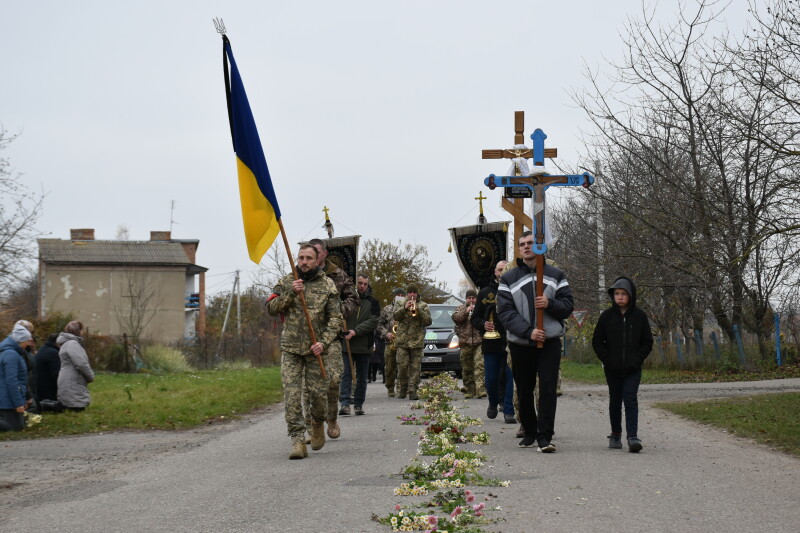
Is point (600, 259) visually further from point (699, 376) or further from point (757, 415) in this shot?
point (757, 415)

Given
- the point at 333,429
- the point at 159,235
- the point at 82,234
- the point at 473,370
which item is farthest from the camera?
the point at 159,235

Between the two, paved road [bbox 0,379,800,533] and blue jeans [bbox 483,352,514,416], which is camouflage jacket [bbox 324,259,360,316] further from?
blue jeans [bbox 483,352,514,416]

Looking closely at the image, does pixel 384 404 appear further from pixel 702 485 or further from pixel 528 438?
pixel 702 485

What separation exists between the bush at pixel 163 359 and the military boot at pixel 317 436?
24.3 m

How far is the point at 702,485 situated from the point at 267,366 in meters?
36.2

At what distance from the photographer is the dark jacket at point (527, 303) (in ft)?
33.0

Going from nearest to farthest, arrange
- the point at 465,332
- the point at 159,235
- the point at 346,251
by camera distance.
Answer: the point at 465,332 < the point at 346,251 < the point at 159,235

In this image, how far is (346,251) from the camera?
20.5 metres

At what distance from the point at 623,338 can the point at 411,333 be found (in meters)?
7.57

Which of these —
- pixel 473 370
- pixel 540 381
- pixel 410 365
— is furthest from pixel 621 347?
pixel 473 370

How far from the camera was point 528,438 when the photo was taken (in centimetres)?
1032

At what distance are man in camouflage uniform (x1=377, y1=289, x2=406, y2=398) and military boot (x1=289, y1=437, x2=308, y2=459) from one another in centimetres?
820

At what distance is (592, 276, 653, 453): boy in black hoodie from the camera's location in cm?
1016

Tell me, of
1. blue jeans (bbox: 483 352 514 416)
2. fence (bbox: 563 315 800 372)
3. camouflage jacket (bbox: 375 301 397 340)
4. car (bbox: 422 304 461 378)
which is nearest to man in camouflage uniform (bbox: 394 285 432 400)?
camouflage jacket (bbox: 375 301 397 340)
